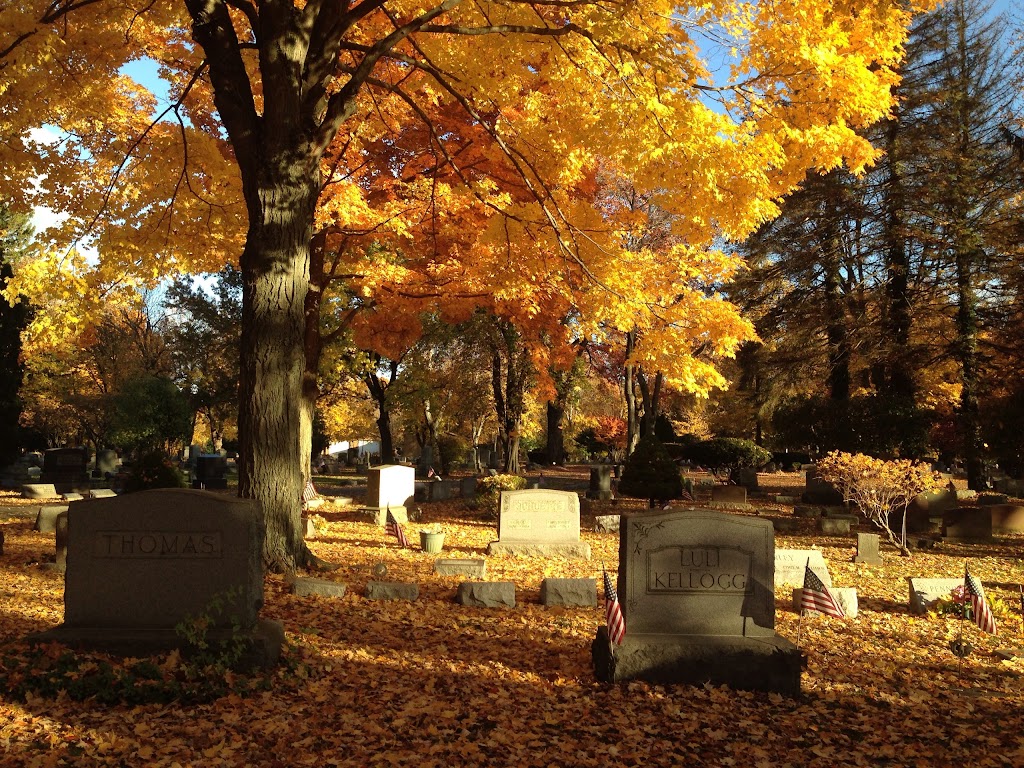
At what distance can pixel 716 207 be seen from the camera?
34.3ft

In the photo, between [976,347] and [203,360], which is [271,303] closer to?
[976,347]

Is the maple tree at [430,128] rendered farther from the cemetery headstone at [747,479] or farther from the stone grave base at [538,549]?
the cemetery headstone at [747,479]

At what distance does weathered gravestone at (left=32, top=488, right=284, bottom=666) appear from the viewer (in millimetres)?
5703

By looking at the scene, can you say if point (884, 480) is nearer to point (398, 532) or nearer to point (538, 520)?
point (538, 520)

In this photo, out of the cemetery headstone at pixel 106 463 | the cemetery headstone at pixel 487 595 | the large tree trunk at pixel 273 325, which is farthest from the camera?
the cemetery headstone at pixel 106 463

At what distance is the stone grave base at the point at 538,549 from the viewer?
12969mm

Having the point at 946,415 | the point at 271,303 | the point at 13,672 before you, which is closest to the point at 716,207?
the point at 271,303

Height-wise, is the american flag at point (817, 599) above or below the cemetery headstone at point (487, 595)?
above

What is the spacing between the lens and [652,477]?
18969 mm

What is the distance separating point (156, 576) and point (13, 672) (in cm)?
101

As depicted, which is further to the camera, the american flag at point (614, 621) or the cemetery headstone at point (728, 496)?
the cemetery headstone at point (728, 496)

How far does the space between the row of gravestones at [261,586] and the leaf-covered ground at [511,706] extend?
0.84 feet

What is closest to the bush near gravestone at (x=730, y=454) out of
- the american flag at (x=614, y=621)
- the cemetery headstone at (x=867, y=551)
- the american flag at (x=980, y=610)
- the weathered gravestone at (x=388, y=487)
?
the weathered gravestone at (x=388, y=487)

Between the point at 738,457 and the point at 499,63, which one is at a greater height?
the point at 499,63
